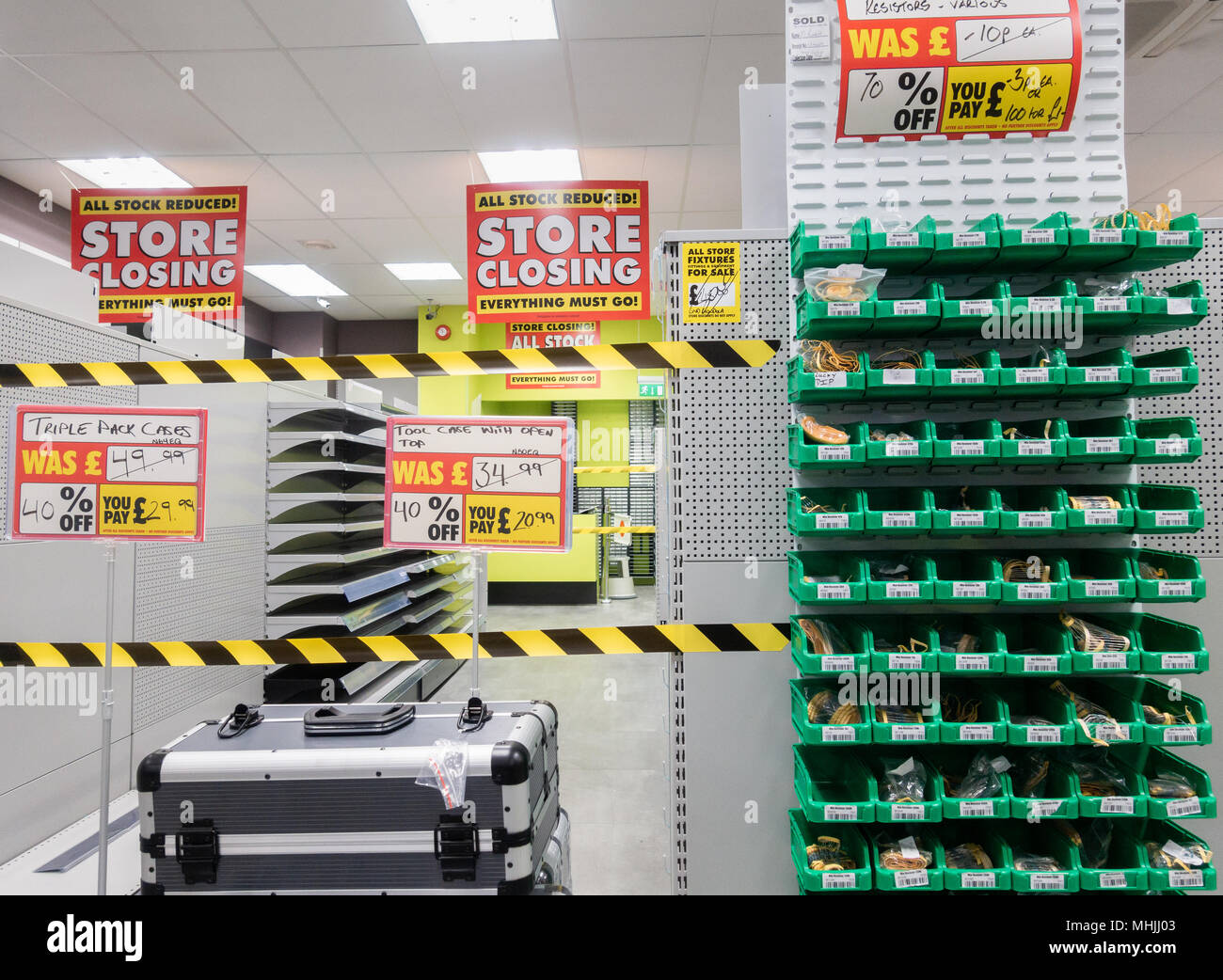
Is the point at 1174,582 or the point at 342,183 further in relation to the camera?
the point at 342,183

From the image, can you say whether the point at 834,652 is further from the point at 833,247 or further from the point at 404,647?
the point at 404,647

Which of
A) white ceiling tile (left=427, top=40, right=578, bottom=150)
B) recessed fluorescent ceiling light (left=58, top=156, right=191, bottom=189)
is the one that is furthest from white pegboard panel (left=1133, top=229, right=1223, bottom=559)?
recessed fluorescent ceiling light (left=58, top=156, right=191, bottom=189)

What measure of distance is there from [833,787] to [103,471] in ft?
7.19

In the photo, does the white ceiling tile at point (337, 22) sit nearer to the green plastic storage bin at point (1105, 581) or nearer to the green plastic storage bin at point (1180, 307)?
the green plastic storage bin at point (1180, 307)

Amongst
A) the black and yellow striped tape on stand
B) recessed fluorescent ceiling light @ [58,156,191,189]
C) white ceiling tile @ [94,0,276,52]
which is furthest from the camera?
recessed fluorescent ceiling light @ [58,156,191,189]

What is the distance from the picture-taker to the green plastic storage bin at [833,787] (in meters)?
1.60

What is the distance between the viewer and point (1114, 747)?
181cm

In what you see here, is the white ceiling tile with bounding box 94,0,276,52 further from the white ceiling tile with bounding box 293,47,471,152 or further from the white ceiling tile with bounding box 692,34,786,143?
the white ceiling tile with bounding box 692,34,786,143

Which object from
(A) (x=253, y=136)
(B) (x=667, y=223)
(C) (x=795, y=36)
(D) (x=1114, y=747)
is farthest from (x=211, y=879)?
(B) (x=667, y=223)

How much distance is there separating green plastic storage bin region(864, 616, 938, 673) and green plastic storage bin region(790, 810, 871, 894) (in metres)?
0.51

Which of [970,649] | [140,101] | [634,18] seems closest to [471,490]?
[970,649]

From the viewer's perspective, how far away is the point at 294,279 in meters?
8.02

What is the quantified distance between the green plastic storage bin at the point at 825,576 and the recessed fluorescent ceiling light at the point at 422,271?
22.7ft

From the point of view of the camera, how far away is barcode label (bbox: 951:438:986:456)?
163 cm
